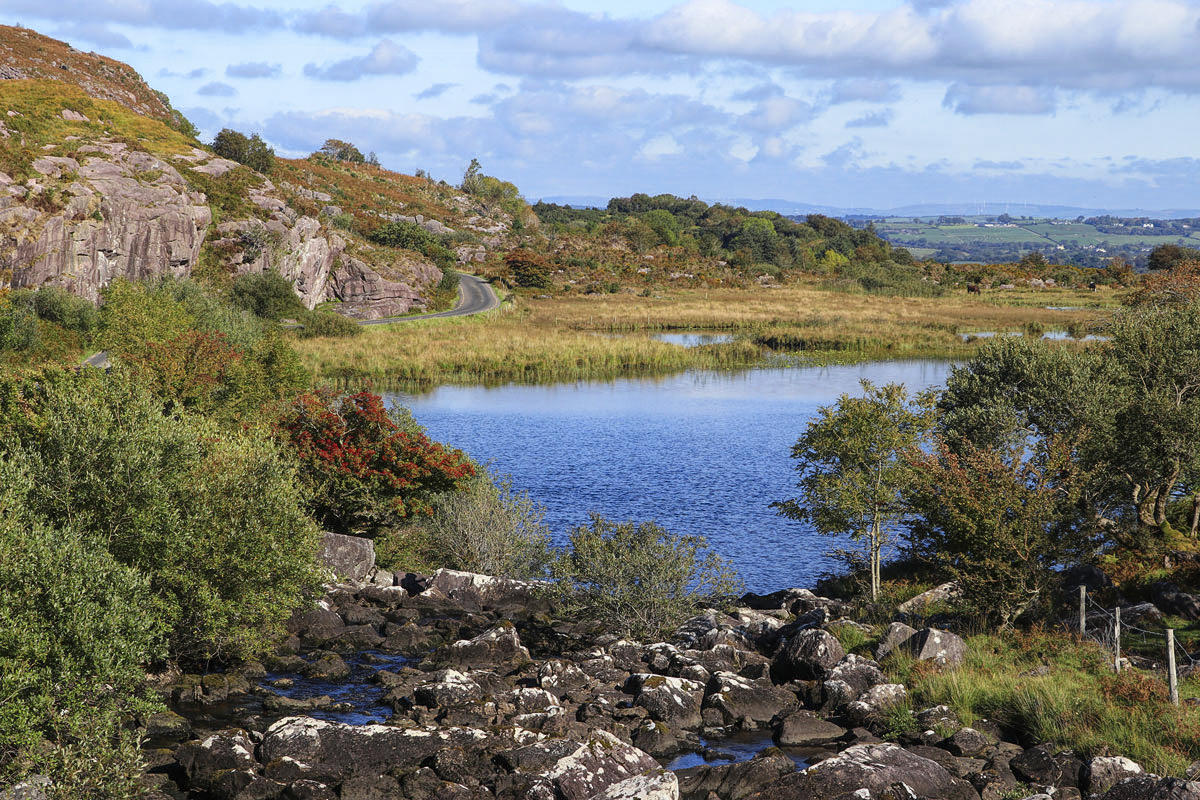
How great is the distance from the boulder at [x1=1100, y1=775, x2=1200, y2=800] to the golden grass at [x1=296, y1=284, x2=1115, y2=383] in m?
46.5

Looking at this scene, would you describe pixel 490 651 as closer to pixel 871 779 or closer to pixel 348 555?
pixel 348 555

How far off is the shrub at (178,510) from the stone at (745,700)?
963 cm

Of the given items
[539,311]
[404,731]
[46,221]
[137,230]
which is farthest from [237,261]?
[404,731]

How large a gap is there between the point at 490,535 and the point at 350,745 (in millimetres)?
13249

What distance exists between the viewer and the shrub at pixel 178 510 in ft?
65.1

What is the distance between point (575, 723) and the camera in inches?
757

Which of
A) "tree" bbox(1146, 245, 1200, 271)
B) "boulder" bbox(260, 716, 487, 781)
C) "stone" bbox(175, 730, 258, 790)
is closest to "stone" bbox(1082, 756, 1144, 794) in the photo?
"boulder" bbox(260, 716, 487, 781)

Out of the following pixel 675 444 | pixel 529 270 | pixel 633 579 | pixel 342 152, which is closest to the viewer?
pixel 633 579

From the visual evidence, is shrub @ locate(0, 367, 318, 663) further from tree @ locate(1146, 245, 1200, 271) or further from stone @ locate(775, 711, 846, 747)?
tree @ locate(1146, 245, 1200, 271)

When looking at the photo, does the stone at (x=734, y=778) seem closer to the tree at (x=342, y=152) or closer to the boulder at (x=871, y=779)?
the boulder at (x=871, y=779)

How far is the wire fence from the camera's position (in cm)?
2013

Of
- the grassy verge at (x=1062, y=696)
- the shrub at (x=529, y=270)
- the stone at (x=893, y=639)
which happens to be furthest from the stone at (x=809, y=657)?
the shrub at (x=529, y=270)

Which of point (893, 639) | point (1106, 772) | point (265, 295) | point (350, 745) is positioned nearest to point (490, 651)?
point (350, 745)

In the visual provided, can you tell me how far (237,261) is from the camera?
83.4m
